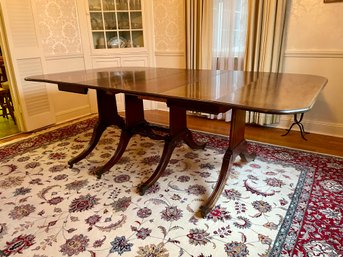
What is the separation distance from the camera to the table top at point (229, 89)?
120cm

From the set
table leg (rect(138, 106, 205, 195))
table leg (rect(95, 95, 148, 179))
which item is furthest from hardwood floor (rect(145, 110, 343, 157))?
table leg (rect(95, 95, 148, 179))

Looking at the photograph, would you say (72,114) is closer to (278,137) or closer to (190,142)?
(190,142)

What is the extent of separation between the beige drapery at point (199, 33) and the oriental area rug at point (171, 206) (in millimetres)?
1299

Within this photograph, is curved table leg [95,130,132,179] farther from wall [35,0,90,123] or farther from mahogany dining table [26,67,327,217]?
wall [35,0,90,123]

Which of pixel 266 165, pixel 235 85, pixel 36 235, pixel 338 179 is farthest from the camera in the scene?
pixel 266 165

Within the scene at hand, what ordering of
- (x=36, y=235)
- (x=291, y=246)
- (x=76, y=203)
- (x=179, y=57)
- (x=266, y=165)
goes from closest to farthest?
(x=291, y=246), (x=36, y=235), (x=76, y=203), (x=266, y=165), (x=179, y=57)

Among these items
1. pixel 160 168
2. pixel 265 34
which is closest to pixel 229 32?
pixel 265 34

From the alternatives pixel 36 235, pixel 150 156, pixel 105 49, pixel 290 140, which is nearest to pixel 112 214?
pixel 36 235

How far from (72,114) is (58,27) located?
3.70 ft

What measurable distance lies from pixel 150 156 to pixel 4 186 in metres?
1.18

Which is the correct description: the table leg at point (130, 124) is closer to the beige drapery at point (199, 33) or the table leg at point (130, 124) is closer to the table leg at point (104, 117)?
the table leg at point (104, 117)

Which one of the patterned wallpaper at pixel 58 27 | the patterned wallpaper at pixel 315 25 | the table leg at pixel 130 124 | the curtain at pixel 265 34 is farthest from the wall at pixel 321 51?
the patterned wallpaper at pixel 58 27

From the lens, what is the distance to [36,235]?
1.50 metres

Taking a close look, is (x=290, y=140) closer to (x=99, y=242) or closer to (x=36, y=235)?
(x=99, y=242)
